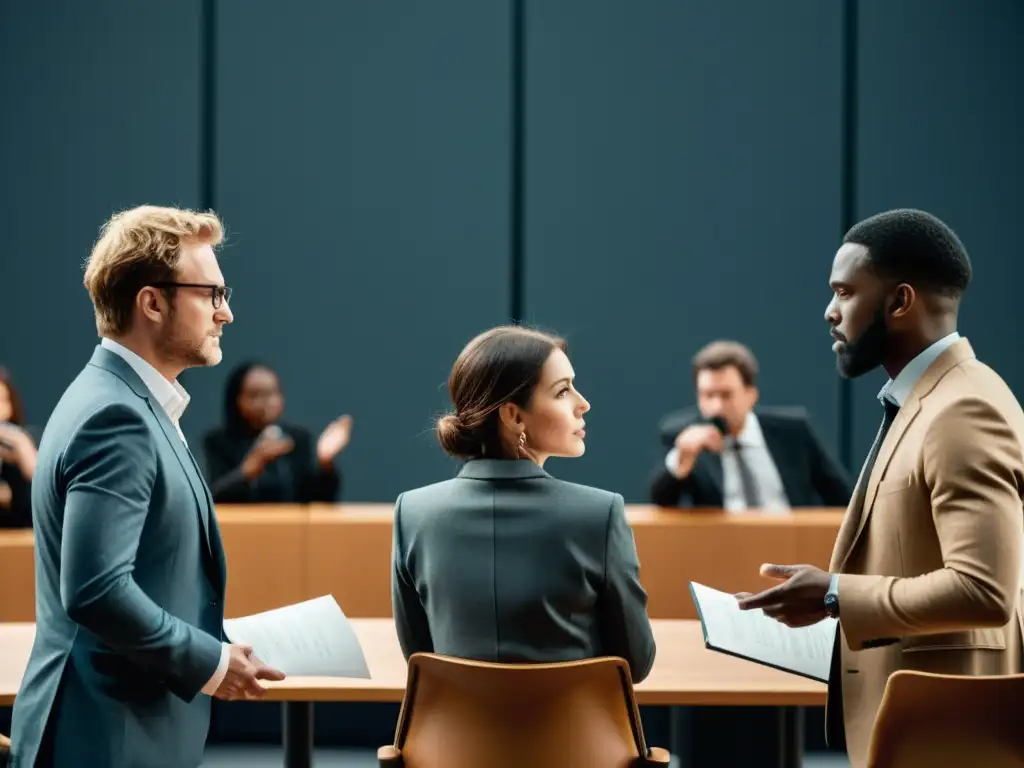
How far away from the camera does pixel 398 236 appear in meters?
6.44

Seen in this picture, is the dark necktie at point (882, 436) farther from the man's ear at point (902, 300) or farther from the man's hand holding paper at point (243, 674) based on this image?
the man's hand holding paper at point (243, 674)

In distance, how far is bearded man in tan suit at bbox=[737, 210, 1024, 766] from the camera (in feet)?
5.36

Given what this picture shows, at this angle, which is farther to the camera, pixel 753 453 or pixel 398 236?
pixel 398 236

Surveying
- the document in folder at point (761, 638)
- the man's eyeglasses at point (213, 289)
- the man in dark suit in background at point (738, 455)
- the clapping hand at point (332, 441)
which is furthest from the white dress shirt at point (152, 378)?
the clapping hand at point (332, 441)

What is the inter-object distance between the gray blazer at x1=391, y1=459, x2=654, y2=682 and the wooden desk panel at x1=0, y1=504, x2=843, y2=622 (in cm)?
138

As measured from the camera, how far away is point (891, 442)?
5.88 feet

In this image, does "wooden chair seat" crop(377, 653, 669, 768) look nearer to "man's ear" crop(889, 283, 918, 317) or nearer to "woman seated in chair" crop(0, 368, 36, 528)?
"man's ear" crop(889, 283, 918, 317)

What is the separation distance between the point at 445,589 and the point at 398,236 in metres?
4.75

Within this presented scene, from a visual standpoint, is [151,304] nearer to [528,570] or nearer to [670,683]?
[528,570]

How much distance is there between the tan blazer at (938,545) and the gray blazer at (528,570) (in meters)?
0.34

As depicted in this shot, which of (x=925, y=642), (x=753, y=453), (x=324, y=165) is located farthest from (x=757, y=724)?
(x=324, y=165)

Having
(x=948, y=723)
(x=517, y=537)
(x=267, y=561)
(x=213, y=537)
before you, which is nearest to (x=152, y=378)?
(x=213, y=537)

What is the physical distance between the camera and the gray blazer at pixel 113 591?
1.60 meters

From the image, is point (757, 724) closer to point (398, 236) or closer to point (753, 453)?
point (753, 453)
